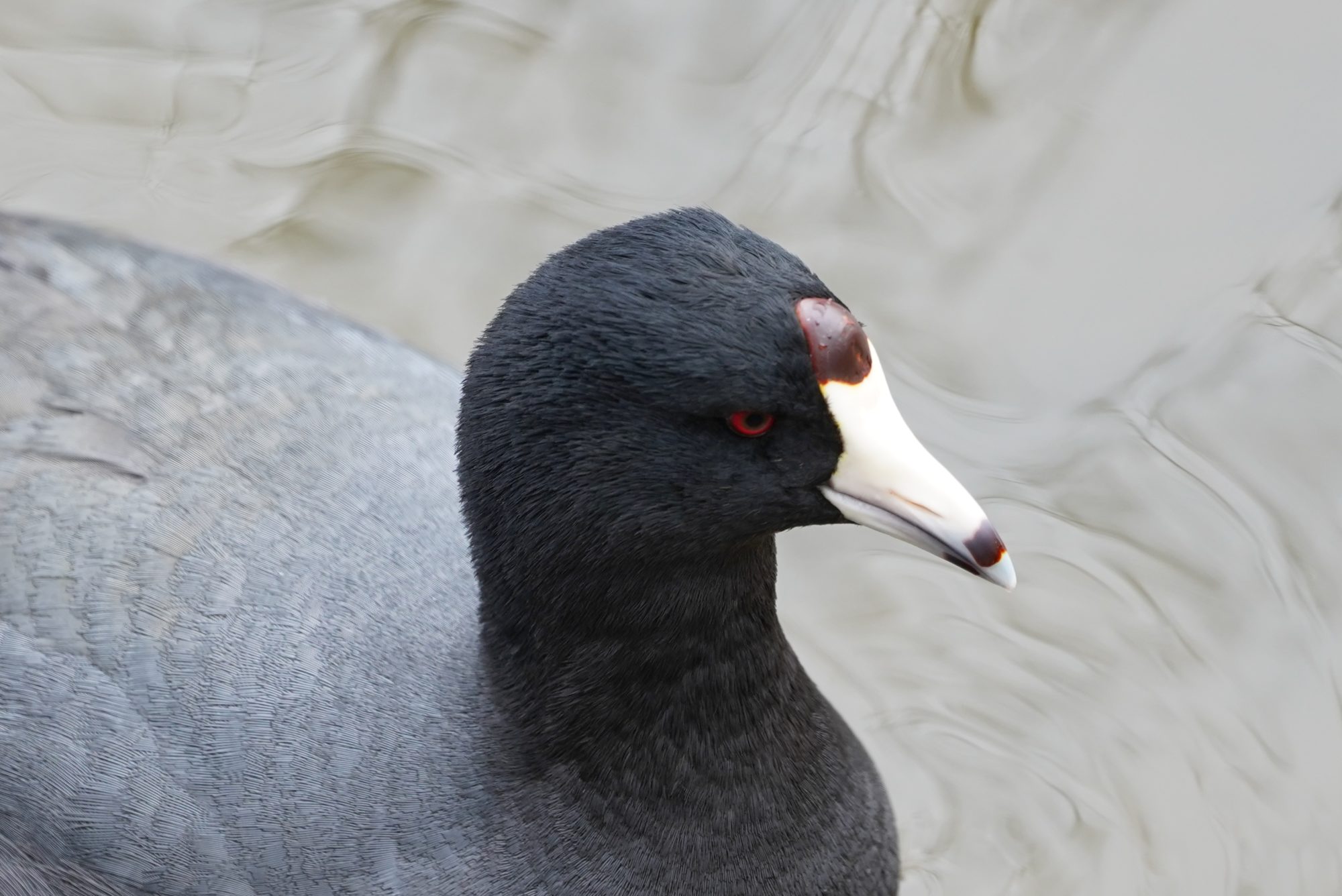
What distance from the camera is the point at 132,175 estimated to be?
5.59m

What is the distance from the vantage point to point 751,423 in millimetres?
2902

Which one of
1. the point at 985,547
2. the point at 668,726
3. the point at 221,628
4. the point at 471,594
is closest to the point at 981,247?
the point at 471,594

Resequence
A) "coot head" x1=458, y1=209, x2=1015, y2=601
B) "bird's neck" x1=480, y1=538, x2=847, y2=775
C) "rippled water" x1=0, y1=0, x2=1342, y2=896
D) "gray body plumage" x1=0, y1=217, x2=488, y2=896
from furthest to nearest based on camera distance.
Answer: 1. "rippled water" x1=0, y1=0, x2=1342, y2=896
2. "gray body plumage" x1=0, y1=217, x2=488, y2=896
3. "bird's neck" x1=480, y1=538, x2=847, y2=775
4. "coot head" x1=458, y1=209, x2=1015, y2=601

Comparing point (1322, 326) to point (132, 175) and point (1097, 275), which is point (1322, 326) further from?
point (132, 175)

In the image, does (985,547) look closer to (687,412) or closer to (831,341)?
(831,341)

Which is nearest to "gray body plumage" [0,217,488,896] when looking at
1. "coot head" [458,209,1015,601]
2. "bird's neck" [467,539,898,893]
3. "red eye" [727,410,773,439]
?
"bird's neck" [467,539,898,893]

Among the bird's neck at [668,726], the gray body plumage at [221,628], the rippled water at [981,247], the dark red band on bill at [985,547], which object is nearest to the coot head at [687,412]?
the dark red band on bill at [985,547]

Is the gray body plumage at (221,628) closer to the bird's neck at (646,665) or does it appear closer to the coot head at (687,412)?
the bird's neck at (646,665)

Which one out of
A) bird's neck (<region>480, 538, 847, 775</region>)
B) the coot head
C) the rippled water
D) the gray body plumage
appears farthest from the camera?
the rippled water

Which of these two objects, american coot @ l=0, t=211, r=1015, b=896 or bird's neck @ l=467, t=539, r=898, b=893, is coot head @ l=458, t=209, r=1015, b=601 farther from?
bird's neck @ l=467, t=539, r=898, b=893

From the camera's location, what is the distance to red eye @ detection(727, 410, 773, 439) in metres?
2.88

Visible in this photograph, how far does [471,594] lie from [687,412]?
0.90 m

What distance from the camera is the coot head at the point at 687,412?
2.83m

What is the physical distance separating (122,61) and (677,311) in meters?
3.62
